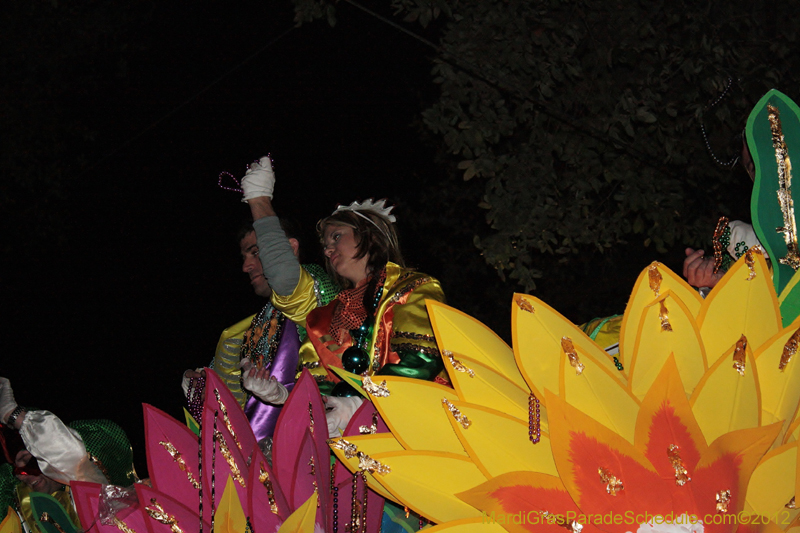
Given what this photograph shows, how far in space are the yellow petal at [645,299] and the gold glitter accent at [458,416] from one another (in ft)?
0.81

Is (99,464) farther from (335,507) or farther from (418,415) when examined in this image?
(418,415)

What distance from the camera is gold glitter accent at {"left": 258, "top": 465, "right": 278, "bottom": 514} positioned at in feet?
4.23

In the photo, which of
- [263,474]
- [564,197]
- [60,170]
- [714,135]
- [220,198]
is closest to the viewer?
[263,474]

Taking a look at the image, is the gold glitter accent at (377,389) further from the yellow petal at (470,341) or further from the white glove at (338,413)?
the white glove at (338,413)

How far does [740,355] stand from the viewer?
3.25 feet

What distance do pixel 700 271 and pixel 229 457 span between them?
1010 millimetres

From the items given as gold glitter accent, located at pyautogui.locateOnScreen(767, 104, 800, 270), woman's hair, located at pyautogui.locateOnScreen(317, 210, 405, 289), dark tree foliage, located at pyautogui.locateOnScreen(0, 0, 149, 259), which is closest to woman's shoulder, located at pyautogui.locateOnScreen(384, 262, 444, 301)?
woman's hair, located at pyautogui.locateOnScreen(317, 210, 405, 289)

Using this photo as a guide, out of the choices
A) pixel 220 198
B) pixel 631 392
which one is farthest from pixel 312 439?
pixel 220 198

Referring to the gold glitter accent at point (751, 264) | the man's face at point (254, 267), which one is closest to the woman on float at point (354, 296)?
the man's face at point (254, 267)

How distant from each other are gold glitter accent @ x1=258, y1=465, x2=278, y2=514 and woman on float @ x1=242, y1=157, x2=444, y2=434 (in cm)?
53

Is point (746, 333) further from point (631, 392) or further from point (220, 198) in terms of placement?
point (220, 198)

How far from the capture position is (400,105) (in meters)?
6.98

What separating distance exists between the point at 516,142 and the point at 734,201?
1.36 metres

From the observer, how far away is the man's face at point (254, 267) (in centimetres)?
293
